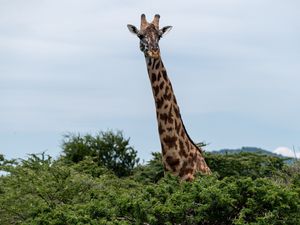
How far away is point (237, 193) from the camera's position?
11.4 m

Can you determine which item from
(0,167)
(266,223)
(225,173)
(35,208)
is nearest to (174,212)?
(266,223)

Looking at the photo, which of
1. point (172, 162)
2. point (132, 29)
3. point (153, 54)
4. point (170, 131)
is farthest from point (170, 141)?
point (132, 29)

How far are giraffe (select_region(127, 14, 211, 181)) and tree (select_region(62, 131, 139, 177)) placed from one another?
13520 millimetres

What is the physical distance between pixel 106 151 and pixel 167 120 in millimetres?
14253

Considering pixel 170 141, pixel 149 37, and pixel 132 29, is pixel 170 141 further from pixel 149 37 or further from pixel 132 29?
pixel 132 29

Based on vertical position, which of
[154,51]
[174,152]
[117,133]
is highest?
[117,133]

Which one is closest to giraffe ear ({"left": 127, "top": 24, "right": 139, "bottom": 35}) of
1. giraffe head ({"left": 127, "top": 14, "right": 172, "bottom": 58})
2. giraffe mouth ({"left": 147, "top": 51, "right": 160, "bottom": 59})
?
giraffe head ({"left": 127, "top": 14, "right": 172, "bottom": 58})

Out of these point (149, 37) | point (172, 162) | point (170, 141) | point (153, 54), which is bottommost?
point (172, 162)

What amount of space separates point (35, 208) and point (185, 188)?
93.5 inches

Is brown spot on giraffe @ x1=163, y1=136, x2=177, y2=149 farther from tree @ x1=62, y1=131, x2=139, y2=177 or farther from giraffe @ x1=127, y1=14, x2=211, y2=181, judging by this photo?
tree @ x1=62, y1=131, x2=139, y2=177

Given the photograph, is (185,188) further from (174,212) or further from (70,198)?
(70,198)

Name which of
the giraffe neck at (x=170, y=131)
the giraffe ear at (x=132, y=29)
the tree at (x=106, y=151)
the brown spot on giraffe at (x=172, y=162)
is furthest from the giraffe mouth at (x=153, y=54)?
the tree at (x=106, y=151)

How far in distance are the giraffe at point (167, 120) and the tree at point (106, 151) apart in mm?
13520

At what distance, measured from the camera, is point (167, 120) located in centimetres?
1573
